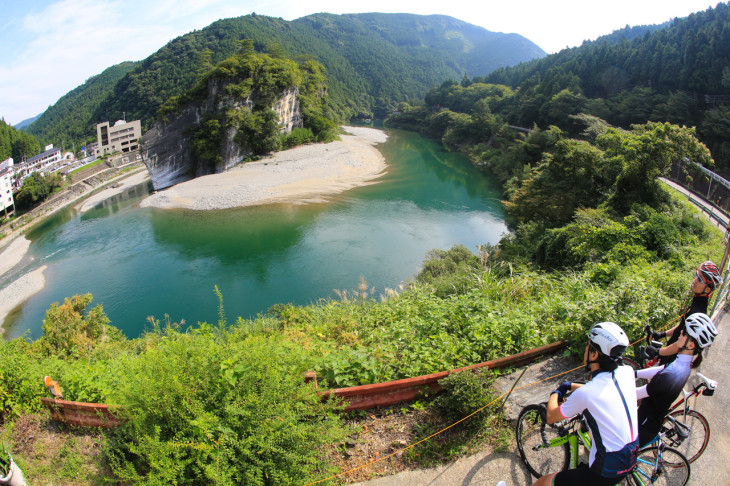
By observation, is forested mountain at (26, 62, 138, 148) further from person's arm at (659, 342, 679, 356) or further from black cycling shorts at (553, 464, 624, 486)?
black cycling shorts at (553, 464, 624, 486)

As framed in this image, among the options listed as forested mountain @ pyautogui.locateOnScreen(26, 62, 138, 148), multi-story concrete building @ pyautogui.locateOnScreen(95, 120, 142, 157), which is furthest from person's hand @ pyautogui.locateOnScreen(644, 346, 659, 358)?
forested mountain @ pyautogui.locateOnScreen(26, 62, 138, 148)

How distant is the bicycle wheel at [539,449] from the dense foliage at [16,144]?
74.9 metres

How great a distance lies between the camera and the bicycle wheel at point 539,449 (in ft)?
10.8

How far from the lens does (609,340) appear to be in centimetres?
237

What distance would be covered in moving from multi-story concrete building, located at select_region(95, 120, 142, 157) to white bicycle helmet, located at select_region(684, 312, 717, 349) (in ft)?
226

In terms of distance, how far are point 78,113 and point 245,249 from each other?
84.7m

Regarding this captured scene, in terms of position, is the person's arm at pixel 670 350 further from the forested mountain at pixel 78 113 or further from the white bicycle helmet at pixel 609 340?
the forested mountain at pixel 78 113

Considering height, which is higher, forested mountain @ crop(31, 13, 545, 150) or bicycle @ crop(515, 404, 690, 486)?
forested mountain @ crop(31, 13, 545, 150)

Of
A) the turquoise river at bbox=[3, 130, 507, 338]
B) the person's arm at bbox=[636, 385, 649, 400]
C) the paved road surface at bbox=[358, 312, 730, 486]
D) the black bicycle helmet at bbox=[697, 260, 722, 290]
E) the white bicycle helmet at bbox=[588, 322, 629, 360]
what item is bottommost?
the turquoise river at bbox=[3, 130, 507, 338]

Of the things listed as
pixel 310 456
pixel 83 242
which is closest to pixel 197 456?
pixel 310 456

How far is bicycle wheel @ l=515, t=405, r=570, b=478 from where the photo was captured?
3307 mm

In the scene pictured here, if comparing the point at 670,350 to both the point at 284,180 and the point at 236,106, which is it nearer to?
the point at 284,180

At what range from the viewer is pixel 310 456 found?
9.80 ft

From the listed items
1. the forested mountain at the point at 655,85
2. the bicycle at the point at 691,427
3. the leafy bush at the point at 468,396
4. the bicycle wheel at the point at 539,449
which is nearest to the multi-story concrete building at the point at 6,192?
the leafy bush at the point at 468,396
